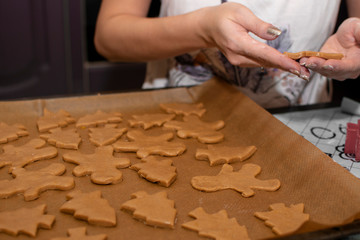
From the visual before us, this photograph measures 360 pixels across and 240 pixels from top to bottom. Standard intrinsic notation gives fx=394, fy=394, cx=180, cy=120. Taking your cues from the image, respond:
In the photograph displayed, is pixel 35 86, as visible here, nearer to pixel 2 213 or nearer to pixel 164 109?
pixel 164 109

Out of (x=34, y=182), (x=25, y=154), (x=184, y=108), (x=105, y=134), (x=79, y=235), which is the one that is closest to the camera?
(x=79, y=235)

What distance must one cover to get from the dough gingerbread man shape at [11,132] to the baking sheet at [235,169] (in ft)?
0.05

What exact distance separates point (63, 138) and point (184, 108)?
395 mm

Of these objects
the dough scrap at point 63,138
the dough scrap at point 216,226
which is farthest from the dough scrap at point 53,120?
the dough scrap at point 216,226

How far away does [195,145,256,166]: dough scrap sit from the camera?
990mm

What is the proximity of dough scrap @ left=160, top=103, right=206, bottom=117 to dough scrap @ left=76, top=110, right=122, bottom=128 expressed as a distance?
155mm

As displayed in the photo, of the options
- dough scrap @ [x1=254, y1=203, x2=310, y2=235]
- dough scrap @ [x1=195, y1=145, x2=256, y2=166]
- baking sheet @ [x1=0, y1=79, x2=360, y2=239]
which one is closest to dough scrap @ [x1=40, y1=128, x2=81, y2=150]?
baking sheet @ [x1=0, y1=79, x2=360, y2=239]

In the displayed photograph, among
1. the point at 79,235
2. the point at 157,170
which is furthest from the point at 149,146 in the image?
the point at 79,235

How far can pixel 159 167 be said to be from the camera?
0.94 metres

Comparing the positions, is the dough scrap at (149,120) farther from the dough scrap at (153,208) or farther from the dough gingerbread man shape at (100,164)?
the dough scrap at (153,208)

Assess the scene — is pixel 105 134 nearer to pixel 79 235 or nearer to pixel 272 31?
pixel 79 235

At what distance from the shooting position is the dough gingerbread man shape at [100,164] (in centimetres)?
89

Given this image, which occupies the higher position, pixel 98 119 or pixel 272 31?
pixel 272 31

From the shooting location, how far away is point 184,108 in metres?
1.26
